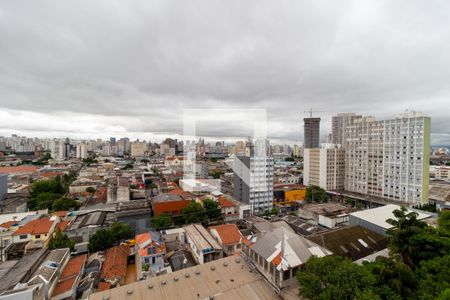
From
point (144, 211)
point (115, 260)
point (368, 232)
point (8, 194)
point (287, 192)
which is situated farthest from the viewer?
point (287, 192)

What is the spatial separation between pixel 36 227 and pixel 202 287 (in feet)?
41.2

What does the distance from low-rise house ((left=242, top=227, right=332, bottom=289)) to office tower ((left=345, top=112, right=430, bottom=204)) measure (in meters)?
19.5

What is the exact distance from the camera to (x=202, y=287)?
7.38 meters

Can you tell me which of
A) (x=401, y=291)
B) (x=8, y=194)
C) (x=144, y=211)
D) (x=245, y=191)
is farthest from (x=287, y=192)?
(x=8, y=194)

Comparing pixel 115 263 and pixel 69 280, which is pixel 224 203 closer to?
pixel 115 263

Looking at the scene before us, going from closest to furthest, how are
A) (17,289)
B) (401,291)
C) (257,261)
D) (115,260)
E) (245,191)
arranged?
(401,291)
(17,289)
(257,261)
(115,260)
(245,191)

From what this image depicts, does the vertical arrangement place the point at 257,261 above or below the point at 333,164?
below

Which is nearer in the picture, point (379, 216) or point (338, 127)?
point (379, 216)

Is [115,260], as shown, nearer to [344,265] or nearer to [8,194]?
[344,265]

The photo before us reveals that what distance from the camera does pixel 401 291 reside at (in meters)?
5.62

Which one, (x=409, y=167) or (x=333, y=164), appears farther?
(x=333, y=164)

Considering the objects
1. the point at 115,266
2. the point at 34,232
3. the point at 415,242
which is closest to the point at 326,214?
the point at 415,242

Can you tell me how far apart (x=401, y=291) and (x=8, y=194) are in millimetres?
33665

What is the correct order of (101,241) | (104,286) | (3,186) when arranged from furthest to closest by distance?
(3,186) < (101,241) < (104,286)
